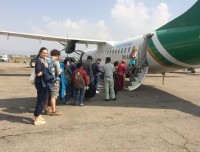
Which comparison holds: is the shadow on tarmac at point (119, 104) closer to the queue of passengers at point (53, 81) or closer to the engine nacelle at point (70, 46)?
the queue of passengers at point (53, 81)

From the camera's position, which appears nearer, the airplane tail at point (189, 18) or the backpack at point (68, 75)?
the backpack at point (68, 75)

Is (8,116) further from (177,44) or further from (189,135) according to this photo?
(177,44)

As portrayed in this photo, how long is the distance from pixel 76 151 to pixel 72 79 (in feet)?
15.2

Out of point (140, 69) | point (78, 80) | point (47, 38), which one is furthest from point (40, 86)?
point (47, 38)

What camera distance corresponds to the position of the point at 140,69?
1352 cm

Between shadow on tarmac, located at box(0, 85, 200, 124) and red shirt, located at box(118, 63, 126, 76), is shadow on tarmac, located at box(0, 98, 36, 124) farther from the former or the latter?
red shirt, located at box(118, 63, 126, 76)

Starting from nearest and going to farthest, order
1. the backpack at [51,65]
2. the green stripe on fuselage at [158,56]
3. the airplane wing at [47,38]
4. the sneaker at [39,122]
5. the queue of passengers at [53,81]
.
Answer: the sneaker at [39,122], the queue of passengers at [53,81], the backpack at [51,65], the green stripe on fuselage at [158,56], the airplane wing at [47,38]

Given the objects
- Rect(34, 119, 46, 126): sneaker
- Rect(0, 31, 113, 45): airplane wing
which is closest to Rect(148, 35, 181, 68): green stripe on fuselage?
Rect(34, 119, 46, 126): sneaker

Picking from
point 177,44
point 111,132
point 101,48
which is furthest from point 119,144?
point 101,48

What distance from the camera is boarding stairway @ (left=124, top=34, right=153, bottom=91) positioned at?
42.9 ft

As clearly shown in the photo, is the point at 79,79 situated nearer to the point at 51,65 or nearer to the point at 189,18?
the point at 51,65

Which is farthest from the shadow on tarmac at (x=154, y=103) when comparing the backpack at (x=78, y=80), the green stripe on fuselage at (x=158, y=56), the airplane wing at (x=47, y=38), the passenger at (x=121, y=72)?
the airplane wing at (x=47, y=38)

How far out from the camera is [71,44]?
78.3 ft

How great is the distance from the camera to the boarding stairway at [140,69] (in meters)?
13.1
